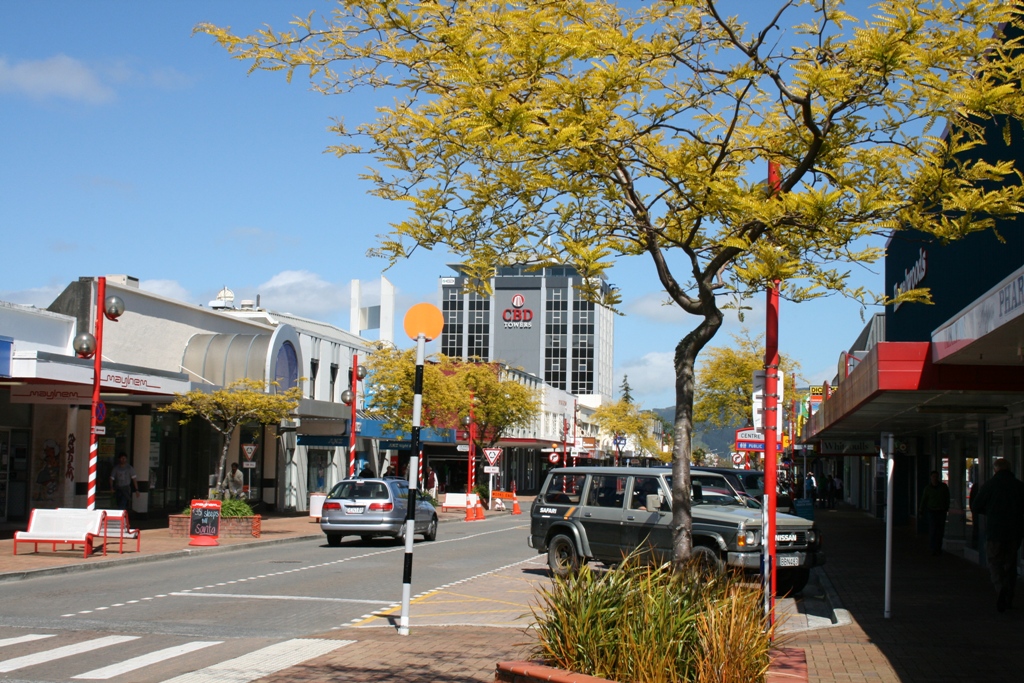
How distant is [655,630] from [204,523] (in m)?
18.7

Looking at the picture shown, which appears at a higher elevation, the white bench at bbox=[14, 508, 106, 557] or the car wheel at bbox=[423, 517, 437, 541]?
the white bench at bbox=[14, 508, 106, 557]

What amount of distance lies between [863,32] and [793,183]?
1.24 meters

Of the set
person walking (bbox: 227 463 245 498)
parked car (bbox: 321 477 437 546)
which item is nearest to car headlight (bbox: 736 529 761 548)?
parked car (bbox: 321 477 437 546)

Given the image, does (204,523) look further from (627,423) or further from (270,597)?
(627,423)

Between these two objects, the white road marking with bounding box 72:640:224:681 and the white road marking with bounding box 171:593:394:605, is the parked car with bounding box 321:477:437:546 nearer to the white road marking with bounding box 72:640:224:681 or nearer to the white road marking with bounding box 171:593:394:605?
the white road marking with bounding box 171:593:394:605

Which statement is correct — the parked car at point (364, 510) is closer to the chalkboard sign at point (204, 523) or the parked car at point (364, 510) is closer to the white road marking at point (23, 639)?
the chalkboard sign at point (204, 523)

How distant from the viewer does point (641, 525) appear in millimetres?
16906

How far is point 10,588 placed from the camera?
52.1 ft

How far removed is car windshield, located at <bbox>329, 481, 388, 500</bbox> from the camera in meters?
25.2

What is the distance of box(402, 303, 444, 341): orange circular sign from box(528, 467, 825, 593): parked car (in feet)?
15.5

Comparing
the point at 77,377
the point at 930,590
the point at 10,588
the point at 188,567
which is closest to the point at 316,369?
the point at 77,377

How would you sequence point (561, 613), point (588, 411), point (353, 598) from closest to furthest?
point (561, 613)
point (353, 598)
point (588, 411)

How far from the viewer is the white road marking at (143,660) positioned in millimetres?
9344

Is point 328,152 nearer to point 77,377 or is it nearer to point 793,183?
point 793,183
